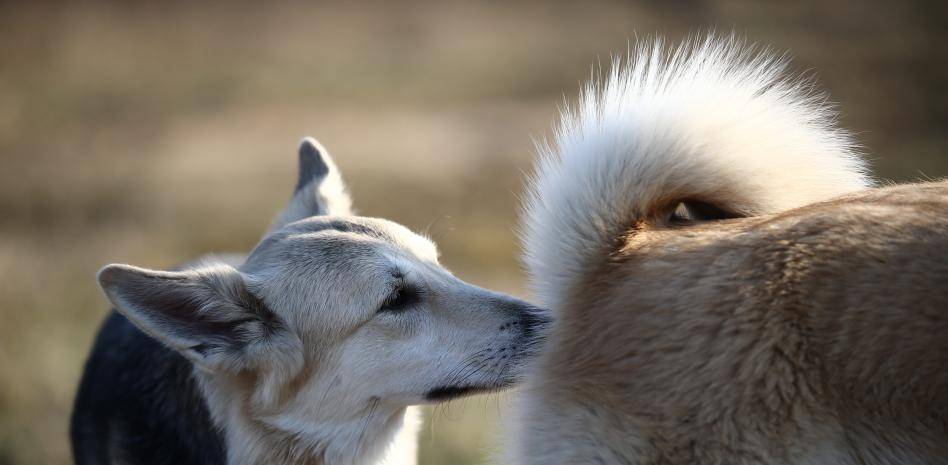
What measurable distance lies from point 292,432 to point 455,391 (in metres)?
0.61

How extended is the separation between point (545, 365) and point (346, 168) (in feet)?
44.1

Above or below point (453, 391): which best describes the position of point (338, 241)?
above

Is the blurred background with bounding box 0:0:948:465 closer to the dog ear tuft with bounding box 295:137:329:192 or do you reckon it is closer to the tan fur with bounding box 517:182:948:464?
the dog ear tuft with bounding box 295:137:329:192

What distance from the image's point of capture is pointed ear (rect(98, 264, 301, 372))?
263cm

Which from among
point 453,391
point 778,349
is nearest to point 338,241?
point 453,391

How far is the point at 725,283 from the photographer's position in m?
2.10

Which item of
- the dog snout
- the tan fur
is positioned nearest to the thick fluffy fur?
the tan fur

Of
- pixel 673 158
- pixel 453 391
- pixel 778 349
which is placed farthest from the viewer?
pixel 453 391

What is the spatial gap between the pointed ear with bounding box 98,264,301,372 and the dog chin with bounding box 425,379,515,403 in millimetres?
517

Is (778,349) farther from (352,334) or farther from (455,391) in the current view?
(352,334)

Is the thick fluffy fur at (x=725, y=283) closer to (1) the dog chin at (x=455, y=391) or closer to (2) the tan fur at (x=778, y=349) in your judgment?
(2) the tan fur at (x=778, y=349)

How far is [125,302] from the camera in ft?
8.59

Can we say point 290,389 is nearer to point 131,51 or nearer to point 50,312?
point 50,312

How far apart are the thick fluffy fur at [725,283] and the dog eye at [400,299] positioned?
26.0 inches
